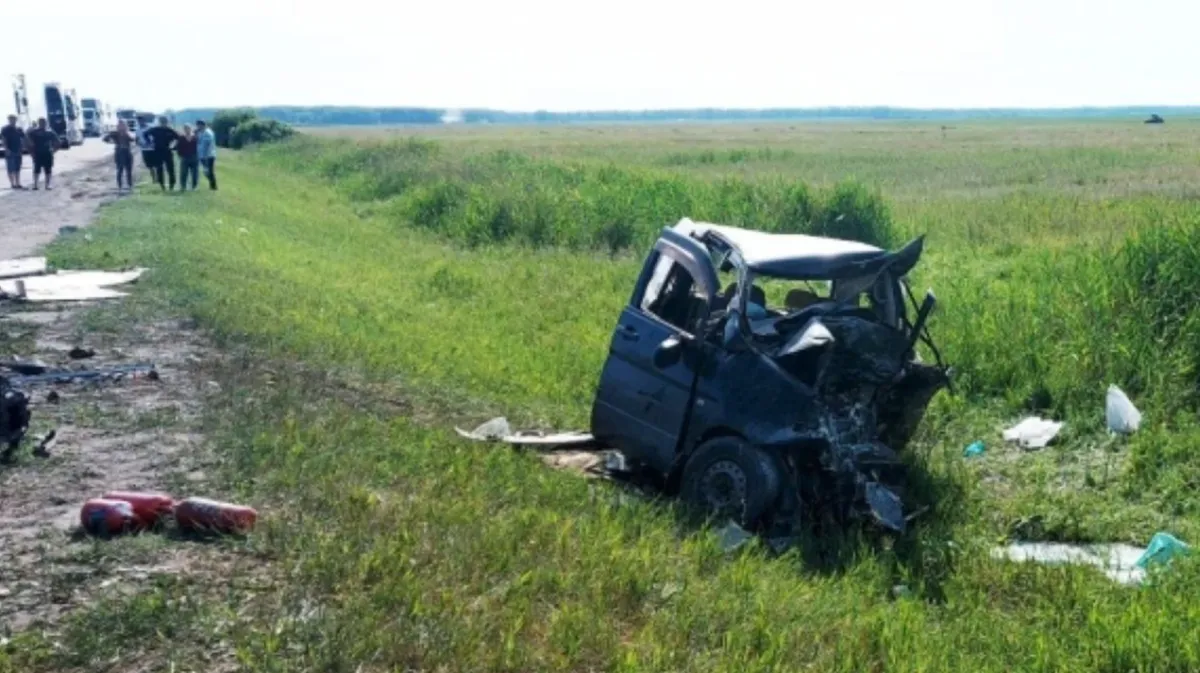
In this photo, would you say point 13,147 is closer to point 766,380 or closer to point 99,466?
point 99,466

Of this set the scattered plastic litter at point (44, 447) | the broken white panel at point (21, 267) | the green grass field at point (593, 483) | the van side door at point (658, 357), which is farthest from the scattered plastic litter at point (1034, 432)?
the broken white panel at point (21, 267)

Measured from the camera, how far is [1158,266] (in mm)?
10297

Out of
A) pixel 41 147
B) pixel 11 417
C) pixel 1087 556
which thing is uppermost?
pixel 41 147

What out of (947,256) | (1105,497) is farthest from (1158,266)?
(947,256)

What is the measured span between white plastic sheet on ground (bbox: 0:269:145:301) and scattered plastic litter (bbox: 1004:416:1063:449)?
8.75m

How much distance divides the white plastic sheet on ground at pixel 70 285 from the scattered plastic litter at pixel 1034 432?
875 cm

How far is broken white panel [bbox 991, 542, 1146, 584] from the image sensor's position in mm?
6246

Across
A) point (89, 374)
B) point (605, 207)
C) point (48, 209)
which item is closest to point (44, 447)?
point (89, 374)

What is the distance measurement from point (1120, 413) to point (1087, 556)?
7.75 feet

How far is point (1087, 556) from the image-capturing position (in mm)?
6637

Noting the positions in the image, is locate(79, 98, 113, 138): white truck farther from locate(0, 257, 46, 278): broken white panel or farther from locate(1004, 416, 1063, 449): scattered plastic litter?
locate(1004, 416, 1063, 449): scattered plastic litter

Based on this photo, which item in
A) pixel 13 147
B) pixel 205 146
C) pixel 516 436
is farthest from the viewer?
pixel 13 147

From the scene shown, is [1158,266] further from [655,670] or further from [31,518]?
[31,518]

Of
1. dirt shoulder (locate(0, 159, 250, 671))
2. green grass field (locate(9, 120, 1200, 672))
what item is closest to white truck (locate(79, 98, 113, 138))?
green grass field (locate(9, 120, 1200, 672))
